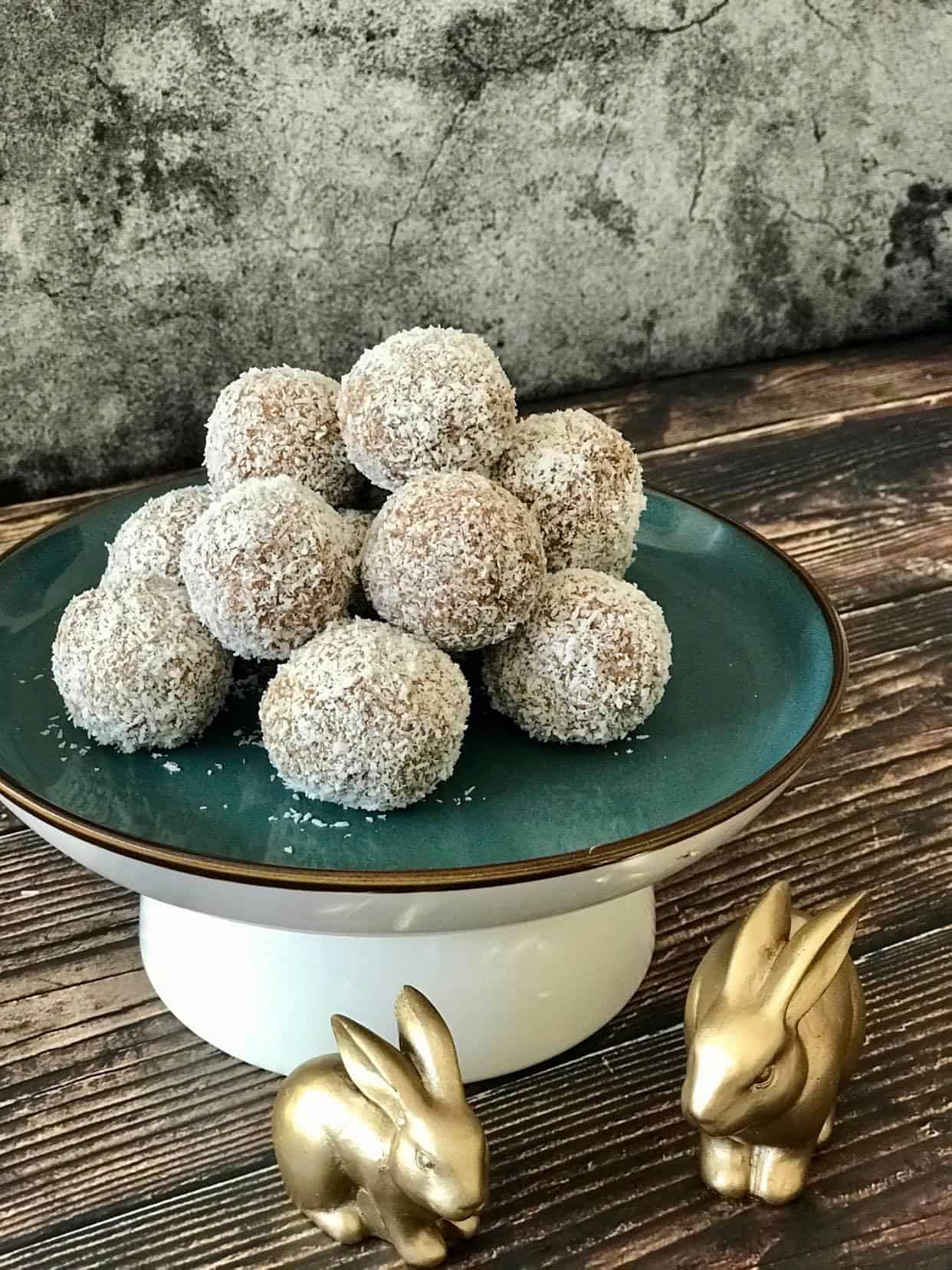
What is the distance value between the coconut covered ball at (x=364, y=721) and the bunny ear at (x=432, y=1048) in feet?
0.33

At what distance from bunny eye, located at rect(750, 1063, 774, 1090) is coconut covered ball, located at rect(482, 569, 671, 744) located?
0.18 metres

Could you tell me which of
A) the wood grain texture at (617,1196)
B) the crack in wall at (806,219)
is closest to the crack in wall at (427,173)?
the crack in wall at (806,219)

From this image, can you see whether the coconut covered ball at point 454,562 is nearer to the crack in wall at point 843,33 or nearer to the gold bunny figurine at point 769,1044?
the gold bunny figurine at point 769,1044

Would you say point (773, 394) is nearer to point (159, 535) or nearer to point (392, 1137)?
point (159, 535)

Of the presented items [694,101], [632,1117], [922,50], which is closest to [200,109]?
[694,101]

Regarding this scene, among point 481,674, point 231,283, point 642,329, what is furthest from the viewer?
point 642,329

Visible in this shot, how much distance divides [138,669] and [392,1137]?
0.80 ft

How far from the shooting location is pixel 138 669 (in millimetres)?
631

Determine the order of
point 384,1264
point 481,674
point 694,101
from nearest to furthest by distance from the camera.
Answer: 1. point 384,1264
2. point 481,674
3. point 694,101

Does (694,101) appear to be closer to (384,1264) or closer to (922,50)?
(922,50)

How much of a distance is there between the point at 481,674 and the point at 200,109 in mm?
796

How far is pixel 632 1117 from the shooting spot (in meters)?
0.64

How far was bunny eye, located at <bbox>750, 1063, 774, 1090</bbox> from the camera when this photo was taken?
542mm

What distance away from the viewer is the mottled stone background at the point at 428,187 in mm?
1228
